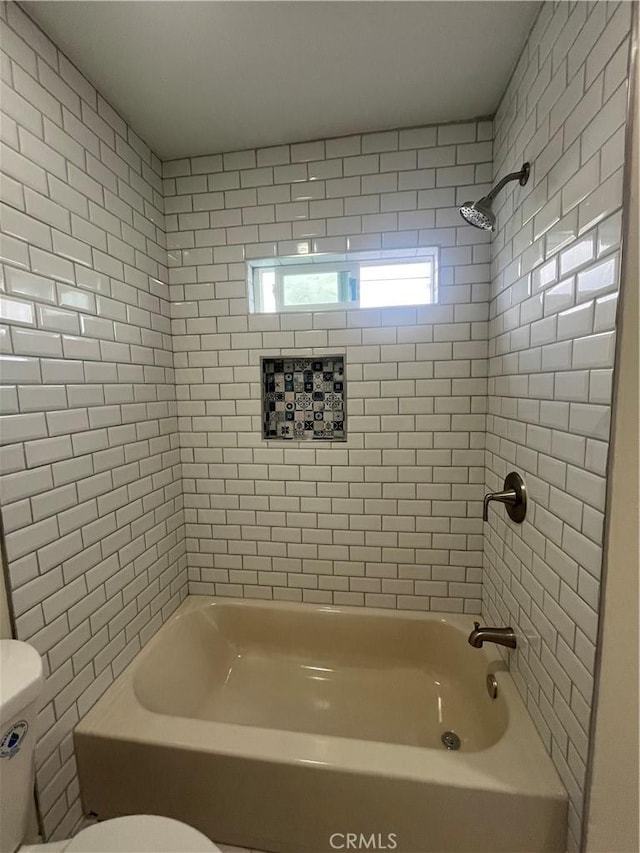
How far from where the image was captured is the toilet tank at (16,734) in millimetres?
810

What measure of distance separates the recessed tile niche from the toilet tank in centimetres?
111

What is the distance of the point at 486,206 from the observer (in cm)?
120

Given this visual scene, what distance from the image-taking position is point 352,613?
5.61 ft

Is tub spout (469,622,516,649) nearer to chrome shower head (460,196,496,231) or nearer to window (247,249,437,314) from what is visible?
window (247,249,437,314)

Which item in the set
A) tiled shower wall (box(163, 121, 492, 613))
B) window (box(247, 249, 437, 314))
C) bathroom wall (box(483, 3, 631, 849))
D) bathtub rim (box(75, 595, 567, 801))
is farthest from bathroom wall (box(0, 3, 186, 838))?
bathroom wall (box(483, 3, 631, 849))

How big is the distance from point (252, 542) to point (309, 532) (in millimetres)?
294

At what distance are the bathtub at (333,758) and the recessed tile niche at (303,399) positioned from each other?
38.4 inches

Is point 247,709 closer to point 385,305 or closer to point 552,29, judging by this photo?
point 385,305

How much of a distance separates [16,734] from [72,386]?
90cm

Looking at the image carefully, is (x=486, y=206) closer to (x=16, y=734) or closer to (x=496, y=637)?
(x=496, y=637)

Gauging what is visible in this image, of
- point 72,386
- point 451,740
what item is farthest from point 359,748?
point 72,386

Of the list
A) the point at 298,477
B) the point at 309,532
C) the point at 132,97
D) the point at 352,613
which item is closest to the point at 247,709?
the point at 352,613

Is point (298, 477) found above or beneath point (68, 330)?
beneath

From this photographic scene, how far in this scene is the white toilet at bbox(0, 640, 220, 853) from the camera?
0.82m
